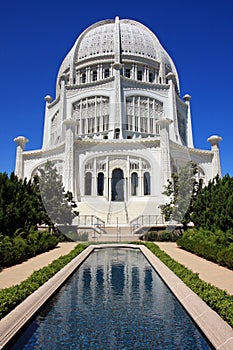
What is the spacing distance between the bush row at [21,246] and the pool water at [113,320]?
3.04 m

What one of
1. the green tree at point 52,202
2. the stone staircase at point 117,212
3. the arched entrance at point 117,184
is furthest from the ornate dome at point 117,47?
the green tree at point 52,202

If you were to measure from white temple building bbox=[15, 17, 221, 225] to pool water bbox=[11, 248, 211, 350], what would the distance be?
683 inches

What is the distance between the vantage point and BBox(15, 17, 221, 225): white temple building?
30.5 metres

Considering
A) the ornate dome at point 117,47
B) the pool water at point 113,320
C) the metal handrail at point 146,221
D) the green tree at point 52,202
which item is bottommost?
the pool water at point 113,320

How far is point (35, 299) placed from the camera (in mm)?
5766

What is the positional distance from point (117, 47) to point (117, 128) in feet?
44.0

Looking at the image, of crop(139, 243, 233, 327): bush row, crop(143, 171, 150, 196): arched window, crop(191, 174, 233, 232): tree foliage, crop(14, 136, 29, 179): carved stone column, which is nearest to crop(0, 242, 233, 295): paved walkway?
crop(139, 243, 233, 327): bush row

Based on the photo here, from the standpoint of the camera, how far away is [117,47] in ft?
138

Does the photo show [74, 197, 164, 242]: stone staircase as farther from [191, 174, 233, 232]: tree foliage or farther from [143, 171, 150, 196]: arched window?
[191, 174, 233, 232]: tree foliage

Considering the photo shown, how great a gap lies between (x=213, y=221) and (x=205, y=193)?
266 cm

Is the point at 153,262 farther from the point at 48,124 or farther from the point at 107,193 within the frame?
the point at 48,124

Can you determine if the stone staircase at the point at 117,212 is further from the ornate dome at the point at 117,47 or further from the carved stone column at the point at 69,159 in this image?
the ornate dome at the point at 117,47

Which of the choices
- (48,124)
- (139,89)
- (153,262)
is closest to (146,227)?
(153,262)

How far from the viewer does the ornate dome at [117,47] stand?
1697 inches
